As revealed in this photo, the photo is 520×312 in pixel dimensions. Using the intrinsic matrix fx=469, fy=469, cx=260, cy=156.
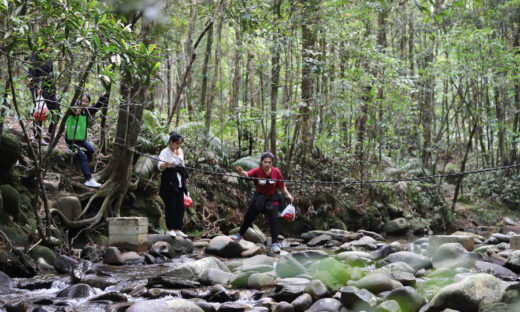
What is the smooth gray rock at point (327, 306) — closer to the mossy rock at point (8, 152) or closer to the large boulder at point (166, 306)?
the large boulder at point (166, 306)

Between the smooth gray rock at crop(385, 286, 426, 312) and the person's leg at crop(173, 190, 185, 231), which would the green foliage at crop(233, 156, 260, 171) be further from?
the smooth gray rock at crop(385, 286, 426, 312)

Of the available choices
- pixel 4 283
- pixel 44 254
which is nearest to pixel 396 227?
pixel 44 254

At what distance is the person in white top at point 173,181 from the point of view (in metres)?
7.65

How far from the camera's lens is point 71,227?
308 inches

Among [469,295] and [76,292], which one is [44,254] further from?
[469,295]

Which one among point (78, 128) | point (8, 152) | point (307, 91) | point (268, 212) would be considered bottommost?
point (268, 212)

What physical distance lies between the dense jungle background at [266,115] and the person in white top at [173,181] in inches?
29.6

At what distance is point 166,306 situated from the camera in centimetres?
441

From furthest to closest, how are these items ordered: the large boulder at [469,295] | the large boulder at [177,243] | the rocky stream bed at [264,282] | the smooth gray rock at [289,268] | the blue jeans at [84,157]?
the blue jeans at [84,157] → the large boulder at [177,243] → the smooth gray rock at [289,268] → the rocky stream bed at [264,282] → the large boulder at [469,295]

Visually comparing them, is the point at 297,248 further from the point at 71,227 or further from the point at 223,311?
the point at 223,311

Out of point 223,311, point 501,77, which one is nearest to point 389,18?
point 501,77

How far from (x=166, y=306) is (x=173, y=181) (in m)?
3.58

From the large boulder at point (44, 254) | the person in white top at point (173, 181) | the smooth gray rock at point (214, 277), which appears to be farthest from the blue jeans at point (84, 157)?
the smooth gray rock at point (214, 277)

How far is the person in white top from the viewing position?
7.65 meters
